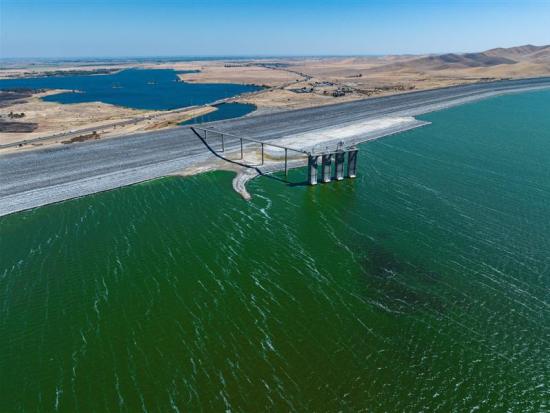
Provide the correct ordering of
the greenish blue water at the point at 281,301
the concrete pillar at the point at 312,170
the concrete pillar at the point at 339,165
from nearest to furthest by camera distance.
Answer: the greenish blue water at the point at 281,301, the concrete pillar at the point at 312,170, the concrete pillar at the point at 339,165

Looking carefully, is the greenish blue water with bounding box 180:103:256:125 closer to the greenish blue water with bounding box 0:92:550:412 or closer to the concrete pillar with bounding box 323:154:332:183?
the concrete pillar with bounding box 323:154:332:183

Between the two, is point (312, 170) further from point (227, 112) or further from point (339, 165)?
point (227, 112)

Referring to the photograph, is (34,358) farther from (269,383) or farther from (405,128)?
(405,128)

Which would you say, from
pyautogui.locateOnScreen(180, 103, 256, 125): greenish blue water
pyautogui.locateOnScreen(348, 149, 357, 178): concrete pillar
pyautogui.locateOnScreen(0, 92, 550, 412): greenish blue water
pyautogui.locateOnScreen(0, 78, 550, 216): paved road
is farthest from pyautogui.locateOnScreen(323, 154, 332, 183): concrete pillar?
pyautogui.locateOnScreen(180, 103, 256, 125): greenish blue water

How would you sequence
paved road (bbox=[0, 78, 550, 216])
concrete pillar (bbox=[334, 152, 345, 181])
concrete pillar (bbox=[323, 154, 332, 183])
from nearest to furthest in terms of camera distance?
paved road (bbox=[0, 78, 550, 216]) < concrete pillar (bbox=[323, 154, 332, 183]) < concrete pillar (bbox=[334, 152, 345, 181])

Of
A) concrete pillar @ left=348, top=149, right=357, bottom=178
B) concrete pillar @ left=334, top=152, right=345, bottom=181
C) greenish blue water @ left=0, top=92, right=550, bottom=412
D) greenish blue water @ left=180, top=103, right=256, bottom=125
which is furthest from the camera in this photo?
greenish blue water @ left=180, top=103, right=256, bottom=125

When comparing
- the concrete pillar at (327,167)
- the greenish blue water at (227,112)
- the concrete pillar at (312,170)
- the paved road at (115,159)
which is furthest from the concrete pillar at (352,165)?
the greenish blue water at (227,112)

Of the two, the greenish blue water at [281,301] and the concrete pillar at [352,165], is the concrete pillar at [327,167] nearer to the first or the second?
the concrete pillar at [352,165]

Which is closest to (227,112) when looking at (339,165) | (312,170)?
(339,165)
